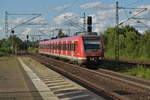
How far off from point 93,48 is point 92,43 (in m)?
0.48

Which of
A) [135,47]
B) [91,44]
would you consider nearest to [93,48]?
[91,44]

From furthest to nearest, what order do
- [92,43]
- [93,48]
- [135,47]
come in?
[135,47] → [92,43] → [93,48]

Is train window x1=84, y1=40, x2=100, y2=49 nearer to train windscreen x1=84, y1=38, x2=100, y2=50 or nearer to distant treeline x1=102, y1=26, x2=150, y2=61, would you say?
train windscreen x1=84, y1=38, x2=100, y2=50

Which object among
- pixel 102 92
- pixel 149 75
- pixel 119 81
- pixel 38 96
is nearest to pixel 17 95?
pixel 38 96

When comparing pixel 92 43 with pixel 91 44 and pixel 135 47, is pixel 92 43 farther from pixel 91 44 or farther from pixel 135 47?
pixel 135 47

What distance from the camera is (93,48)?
29.8 meters

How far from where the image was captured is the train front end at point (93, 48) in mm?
29469

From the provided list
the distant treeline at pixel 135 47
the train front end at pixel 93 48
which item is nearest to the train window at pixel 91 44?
the train front end at pixel 93 48

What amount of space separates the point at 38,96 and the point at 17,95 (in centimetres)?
86

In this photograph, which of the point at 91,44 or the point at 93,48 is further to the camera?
the point at 91,44

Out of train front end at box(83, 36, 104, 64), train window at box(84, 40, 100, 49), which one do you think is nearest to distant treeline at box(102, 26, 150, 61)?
train front end at box(83, 36, 104, 64)

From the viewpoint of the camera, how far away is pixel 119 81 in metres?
19.0

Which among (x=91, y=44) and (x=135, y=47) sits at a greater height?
(x=91, y=44)

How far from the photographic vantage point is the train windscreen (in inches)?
1175
